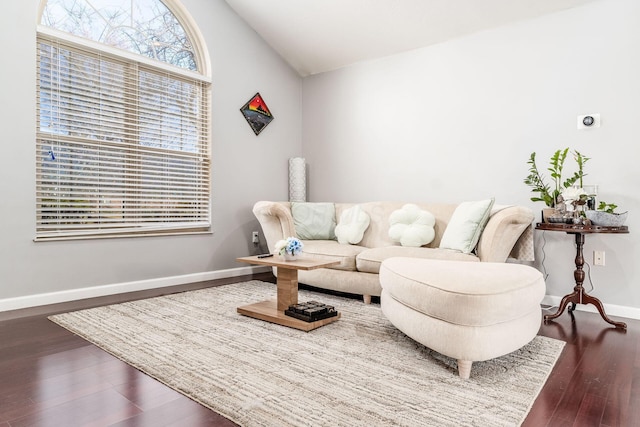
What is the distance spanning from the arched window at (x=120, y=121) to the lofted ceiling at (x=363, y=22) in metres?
0.95

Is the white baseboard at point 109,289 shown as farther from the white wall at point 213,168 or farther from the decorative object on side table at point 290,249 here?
the decorative object on side table at point 290,249

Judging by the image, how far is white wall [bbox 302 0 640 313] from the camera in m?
2.98

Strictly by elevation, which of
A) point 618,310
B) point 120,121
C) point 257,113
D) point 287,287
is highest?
point 257,113

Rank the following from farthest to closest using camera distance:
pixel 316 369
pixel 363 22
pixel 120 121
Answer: pixel 363 22 < pixel 120 121 < pixel 316 369

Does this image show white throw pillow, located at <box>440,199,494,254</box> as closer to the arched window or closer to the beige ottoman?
the beige ottoman

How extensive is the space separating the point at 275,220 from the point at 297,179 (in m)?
1.24

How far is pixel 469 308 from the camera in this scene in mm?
1691

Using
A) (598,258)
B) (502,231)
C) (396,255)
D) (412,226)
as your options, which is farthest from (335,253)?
(598,258)

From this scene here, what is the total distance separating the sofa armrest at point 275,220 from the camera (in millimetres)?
3641

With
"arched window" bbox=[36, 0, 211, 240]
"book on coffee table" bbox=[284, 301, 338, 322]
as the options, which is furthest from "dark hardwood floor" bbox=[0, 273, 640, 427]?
"arched window" bbox=[36, 0, 211, 240]

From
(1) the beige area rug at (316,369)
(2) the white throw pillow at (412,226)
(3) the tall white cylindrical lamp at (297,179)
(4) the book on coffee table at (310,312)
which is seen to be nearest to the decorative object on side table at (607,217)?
(1) the beige area rug at (316,369)

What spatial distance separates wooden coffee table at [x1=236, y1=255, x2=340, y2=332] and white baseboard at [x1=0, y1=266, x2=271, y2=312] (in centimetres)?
133

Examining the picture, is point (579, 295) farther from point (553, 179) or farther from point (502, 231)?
point (553, 179)

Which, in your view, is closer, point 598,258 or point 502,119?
point 598,258
